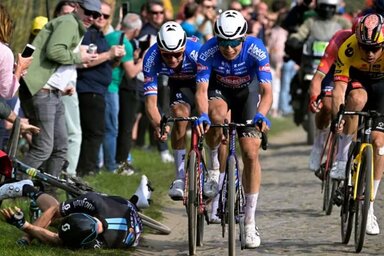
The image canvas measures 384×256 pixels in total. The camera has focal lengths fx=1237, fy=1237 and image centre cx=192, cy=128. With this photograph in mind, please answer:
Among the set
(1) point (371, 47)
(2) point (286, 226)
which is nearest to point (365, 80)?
(1) point (371, 47)

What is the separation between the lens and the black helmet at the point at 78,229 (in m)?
9.99

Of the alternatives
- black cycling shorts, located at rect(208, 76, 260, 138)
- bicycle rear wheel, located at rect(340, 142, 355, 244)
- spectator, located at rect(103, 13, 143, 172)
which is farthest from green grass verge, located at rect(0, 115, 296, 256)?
bicycle rear wheel, located at rect(340, 142, 355, 244)

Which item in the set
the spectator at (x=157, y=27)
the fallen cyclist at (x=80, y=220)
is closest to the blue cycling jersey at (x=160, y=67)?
the fallen cyclist at (x=80, y=220)

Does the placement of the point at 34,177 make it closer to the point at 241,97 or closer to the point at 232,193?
the point at 232,193

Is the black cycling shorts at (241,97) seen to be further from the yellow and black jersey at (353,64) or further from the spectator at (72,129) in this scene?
the spectator at (72,129)

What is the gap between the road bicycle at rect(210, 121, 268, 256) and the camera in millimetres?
10039

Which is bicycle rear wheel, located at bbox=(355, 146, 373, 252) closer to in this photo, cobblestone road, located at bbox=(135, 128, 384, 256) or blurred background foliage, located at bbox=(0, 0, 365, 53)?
cobblestone road, located at bbox=(135, 128, 384, 256)

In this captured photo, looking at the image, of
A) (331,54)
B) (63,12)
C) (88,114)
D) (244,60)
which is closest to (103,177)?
(88,114)

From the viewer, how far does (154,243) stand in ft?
37.1

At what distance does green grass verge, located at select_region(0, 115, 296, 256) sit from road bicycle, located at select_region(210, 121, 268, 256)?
0.91 m

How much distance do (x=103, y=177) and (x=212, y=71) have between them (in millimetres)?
3982

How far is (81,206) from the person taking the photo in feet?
33.6

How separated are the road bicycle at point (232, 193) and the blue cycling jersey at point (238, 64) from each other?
0.55 m

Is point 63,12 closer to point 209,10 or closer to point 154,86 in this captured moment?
point 154,86
